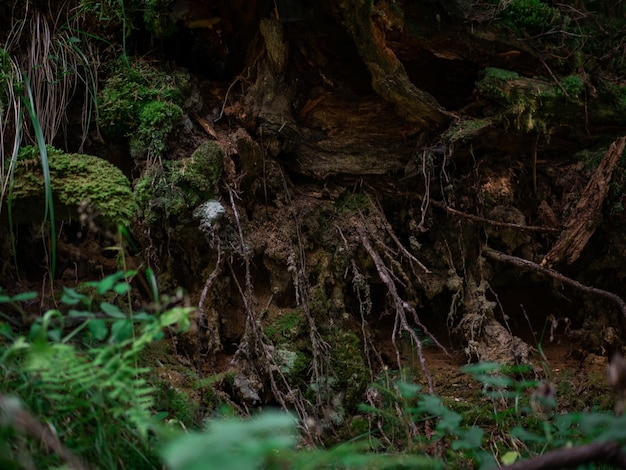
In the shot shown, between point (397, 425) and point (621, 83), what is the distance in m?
2.50

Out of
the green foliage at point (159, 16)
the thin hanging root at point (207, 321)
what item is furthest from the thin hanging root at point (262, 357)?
the green foliage at point (159, 16)

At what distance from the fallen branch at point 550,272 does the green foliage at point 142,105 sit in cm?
197

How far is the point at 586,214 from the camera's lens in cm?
300

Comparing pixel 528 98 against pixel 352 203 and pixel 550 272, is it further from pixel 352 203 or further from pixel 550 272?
pixel 352 203

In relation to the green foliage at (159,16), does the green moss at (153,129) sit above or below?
below

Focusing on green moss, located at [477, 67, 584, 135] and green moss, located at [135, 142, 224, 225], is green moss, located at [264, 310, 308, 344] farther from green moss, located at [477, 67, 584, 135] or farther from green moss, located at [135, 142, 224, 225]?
green moss, located at [477, 67, 584, 135]

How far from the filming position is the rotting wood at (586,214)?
117 inches

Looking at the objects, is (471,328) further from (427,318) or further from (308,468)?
(308,468)

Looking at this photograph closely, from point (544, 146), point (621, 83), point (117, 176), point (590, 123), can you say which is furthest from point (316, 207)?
point (621, 83)

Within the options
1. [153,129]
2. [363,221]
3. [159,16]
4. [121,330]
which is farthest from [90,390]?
Result: [159,16]

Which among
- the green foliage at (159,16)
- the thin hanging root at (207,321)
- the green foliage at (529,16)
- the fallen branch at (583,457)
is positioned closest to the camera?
the fallen branch at (583,457)

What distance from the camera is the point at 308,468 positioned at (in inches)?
51.1

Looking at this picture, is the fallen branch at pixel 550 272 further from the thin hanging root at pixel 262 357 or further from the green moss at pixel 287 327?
the thin hanging root at pixel 262 357

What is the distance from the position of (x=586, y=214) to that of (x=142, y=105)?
249 centimetres
